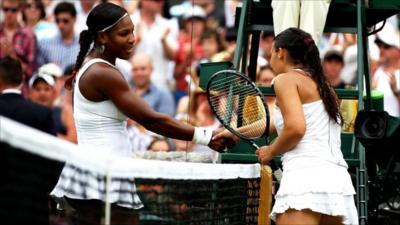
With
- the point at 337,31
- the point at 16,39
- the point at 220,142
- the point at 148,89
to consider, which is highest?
the point at 16,39

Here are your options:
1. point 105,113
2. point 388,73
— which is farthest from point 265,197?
point 388,73

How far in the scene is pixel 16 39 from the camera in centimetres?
1502

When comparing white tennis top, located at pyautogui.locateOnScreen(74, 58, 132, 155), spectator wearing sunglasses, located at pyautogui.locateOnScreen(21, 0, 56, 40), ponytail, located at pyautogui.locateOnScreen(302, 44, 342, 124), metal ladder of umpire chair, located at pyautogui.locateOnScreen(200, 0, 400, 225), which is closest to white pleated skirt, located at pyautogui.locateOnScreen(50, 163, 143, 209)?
A: white tennis top, located at pyautogui.locateOnScreen(74, 58, 132, 155)

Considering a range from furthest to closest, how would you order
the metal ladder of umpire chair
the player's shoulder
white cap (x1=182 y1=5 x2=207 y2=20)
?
1. white cap (x1=182 y1=5 x2=207 y2=20)
2. the metal ladder of umpire chair
3. the player's shoulder

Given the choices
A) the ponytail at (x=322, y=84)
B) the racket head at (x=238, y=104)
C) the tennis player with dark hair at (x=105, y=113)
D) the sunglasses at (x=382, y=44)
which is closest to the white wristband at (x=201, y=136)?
the tennis player with dark hair at (x=105, y=113)

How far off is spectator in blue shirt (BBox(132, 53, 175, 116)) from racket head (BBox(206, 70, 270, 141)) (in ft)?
22.2

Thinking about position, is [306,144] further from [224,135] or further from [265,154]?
[224,135]

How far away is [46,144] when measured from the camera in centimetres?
505

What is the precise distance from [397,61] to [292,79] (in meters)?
7.77

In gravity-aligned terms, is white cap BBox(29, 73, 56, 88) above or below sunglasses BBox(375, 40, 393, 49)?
below

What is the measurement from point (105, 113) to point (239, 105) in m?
1.44

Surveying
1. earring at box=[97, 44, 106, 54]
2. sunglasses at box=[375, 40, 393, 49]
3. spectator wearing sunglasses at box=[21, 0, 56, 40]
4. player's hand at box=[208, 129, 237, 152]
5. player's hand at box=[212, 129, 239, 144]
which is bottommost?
player's hand at box=[208, 129, 237, 152]

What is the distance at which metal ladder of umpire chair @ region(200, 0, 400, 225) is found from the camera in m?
8.14

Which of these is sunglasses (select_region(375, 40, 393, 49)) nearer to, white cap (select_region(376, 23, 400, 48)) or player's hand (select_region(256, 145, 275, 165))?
white cap (select_region(376, 23, 400, 48))
